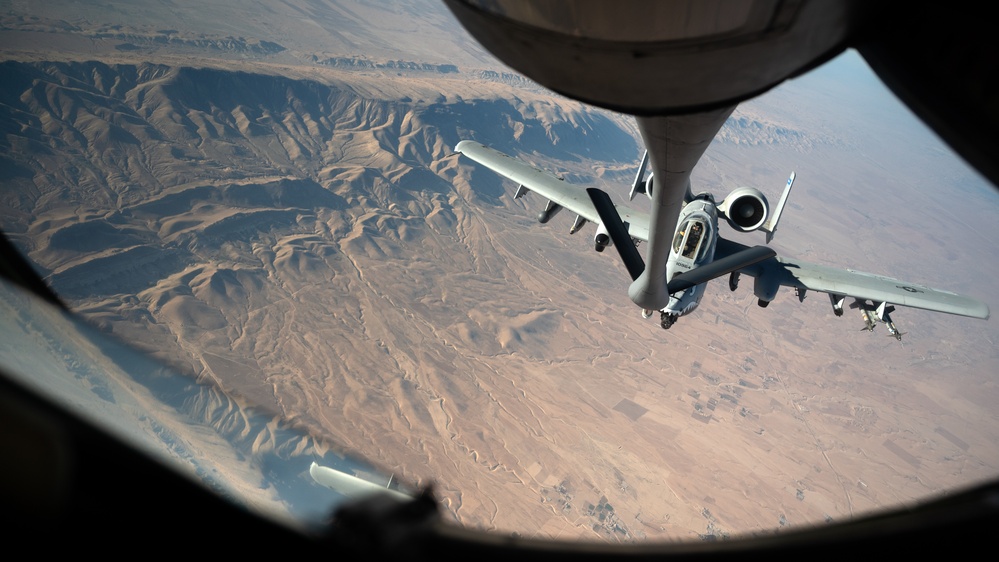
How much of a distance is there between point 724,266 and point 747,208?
9502 millimetres

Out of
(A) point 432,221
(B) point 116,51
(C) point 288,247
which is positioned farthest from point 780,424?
(B) point 116,51

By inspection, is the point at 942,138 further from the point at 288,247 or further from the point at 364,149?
the point at 364,149

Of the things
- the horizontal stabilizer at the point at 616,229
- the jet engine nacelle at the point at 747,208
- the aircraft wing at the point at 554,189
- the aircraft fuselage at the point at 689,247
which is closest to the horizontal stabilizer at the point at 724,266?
the horizontal stabilizer at the point at 616,229

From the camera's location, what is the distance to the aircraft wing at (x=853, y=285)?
2214 cm

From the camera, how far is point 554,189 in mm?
23734

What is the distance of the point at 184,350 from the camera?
83.9 metres

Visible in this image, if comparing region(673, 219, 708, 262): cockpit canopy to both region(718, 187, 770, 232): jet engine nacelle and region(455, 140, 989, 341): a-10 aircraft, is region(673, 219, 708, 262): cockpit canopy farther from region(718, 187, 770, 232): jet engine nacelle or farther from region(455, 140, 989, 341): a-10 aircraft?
region(718, 187, 770, 232): jet engine nacelle

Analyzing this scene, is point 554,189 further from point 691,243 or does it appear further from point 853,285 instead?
point 853,285

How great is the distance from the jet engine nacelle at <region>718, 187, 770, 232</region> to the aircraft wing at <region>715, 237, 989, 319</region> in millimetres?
1010

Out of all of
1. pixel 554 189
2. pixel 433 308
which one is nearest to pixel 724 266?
pixel 554 189

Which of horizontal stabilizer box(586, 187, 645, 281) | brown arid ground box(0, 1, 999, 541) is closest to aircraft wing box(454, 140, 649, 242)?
horizontal stabilizer box(586, 187, 645, 281)

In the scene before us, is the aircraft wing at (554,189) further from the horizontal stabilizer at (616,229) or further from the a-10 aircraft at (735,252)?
the horizontal stabilizer at (616,229)

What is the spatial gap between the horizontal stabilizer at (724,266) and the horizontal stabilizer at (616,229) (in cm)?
99

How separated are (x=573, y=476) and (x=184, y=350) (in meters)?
56.8
